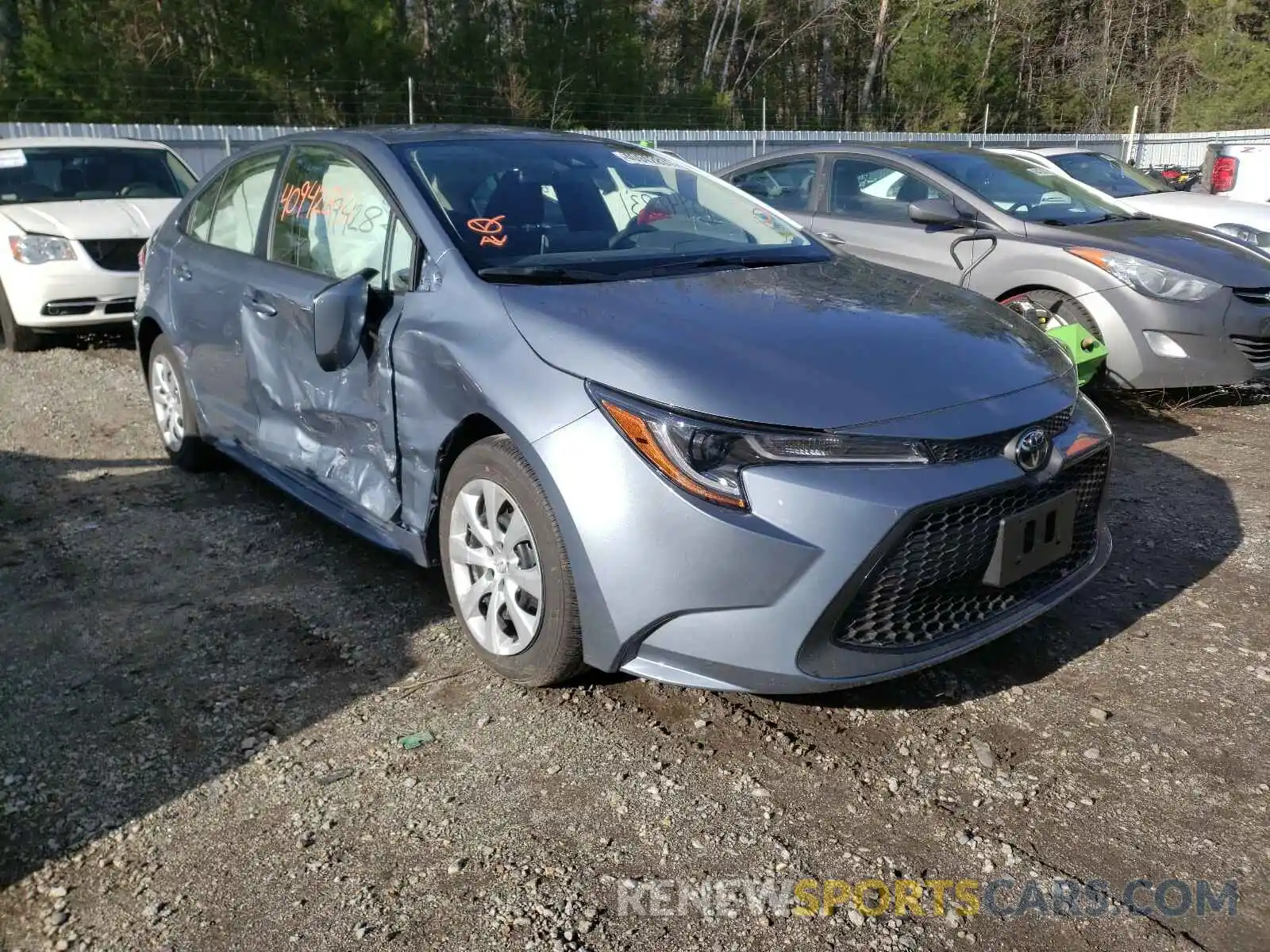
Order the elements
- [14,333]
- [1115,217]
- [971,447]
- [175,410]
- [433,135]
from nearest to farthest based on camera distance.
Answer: [971,447]
[433,135]
[175,410]
[1115,217]
[14,333]

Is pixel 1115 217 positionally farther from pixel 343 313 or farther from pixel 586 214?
pixel 343 313

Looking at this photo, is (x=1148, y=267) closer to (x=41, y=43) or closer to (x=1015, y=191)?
(x=1015, y=191)

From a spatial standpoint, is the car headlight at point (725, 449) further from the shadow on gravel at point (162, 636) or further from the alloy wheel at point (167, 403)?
the alloy wheel at point (167, 403)

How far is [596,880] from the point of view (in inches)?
90.7

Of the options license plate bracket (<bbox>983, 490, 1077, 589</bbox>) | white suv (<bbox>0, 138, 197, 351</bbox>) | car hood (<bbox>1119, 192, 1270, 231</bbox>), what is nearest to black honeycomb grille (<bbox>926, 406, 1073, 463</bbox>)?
license plate bracket (<bbox>983, 490, 1077, 589</bbox>)

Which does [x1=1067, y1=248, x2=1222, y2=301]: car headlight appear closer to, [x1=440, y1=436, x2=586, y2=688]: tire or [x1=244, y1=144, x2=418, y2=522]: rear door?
[x1=244, y1=144, x2=418, y2=522]: rear door

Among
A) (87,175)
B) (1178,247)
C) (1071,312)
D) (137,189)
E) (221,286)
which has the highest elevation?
(87,175)

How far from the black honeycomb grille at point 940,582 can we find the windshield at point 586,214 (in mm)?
1240

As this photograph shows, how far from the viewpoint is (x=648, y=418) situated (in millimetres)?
2566

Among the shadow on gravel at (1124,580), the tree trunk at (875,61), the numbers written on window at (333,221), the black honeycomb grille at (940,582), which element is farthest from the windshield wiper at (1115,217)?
the tree trunk at (875,61)

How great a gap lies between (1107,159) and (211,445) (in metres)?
7.67

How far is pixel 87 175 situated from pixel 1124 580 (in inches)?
314

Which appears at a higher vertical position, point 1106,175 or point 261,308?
point 1106,175

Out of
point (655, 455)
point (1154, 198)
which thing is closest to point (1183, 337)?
point (1154, 198)
